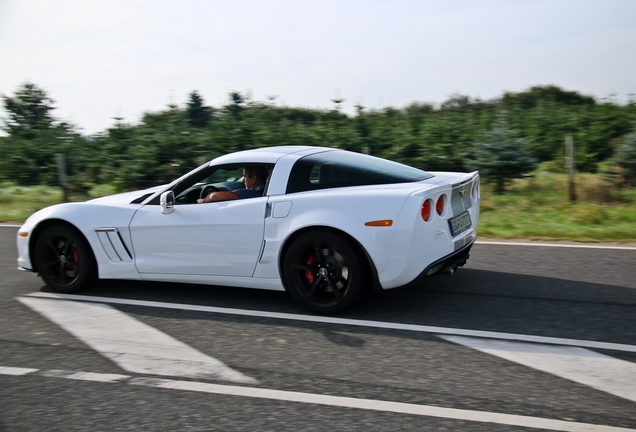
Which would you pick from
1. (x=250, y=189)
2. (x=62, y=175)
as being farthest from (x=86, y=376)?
(x=62, y=175)

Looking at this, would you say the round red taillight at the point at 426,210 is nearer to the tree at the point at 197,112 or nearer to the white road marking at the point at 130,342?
the white road marking at the point at 130,342

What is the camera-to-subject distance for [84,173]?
15180 millimetres

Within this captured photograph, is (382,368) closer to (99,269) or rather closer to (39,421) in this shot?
(39,421)

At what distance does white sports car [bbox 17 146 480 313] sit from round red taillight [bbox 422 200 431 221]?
0.02 metres

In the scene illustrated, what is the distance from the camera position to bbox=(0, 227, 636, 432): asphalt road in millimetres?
3201

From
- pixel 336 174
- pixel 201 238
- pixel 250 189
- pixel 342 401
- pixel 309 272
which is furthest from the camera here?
pixel 250 189

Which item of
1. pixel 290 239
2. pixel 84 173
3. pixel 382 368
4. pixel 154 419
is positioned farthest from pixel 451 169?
pixel 154 419

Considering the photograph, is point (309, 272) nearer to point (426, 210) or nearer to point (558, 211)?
point (426, 210)

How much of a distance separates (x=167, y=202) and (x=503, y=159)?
9.12m

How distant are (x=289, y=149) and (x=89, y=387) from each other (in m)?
2.69

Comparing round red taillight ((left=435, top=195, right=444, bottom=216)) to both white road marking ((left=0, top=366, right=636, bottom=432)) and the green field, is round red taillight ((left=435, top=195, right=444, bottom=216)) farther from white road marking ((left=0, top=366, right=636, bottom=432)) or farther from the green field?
the green field

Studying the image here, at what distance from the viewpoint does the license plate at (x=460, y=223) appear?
492 centimetres

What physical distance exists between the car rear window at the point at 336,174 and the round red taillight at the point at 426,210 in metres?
0.43

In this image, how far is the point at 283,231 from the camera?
496 cm
